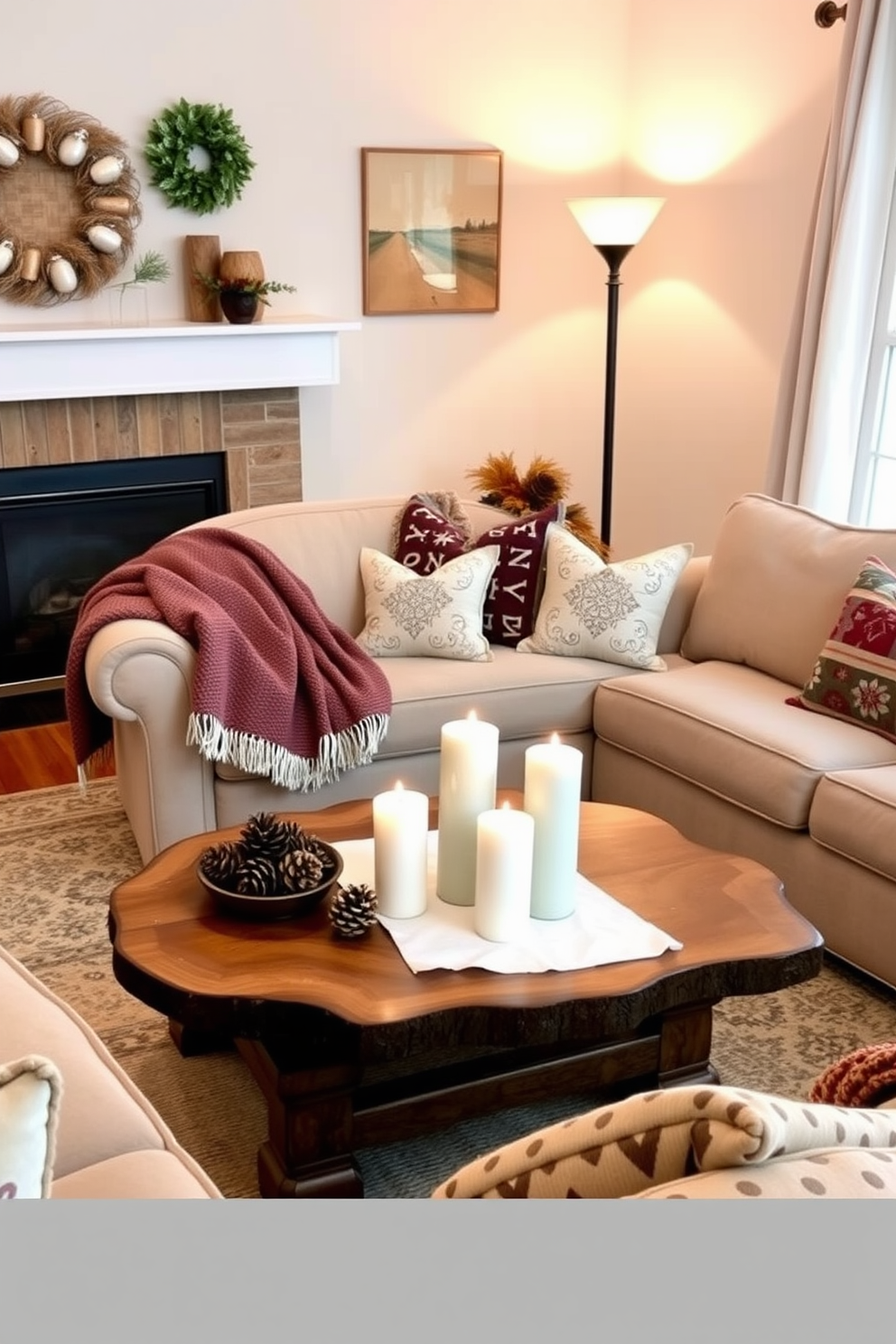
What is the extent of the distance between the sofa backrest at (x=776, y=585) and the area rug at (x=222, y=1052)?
87 centimetres

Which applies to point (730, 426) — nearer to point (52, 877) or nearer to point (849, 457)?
point (849, 457)

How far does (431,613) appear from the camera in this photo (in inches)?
132

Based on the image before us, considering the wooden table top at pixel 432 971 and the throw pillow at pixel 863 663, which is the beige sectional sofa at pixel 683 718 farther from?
the wooden table top at pixel 432 971

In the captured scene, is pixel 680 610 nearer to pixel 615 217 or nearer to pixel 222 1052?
pixel 615 217

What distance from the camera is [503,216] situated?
4992 millimetres

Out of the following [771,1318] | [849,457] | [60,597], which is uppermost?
[771,1318]

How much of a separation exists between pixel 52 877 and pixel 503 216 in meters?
3.18

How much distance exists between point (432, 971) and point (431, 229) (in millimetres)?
3659

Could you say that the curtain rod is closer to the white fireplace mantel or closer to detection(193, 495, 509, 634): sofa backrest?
the white fireplace mantel

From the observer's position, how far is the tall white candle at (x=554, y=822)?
200cm

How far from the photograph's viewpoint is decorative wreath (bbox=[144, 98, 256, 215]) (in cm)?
426

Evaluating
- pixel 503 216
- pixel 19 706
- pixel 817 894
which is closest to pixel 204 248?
pixel 503 216

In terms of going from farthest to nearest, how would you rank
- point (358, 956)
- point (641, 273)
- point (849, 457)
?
point (641, 273)
point (849, 457)
point (358, 956)

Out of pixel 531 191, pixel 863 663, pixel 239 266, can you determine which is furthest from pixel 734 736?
pixel 531 191
